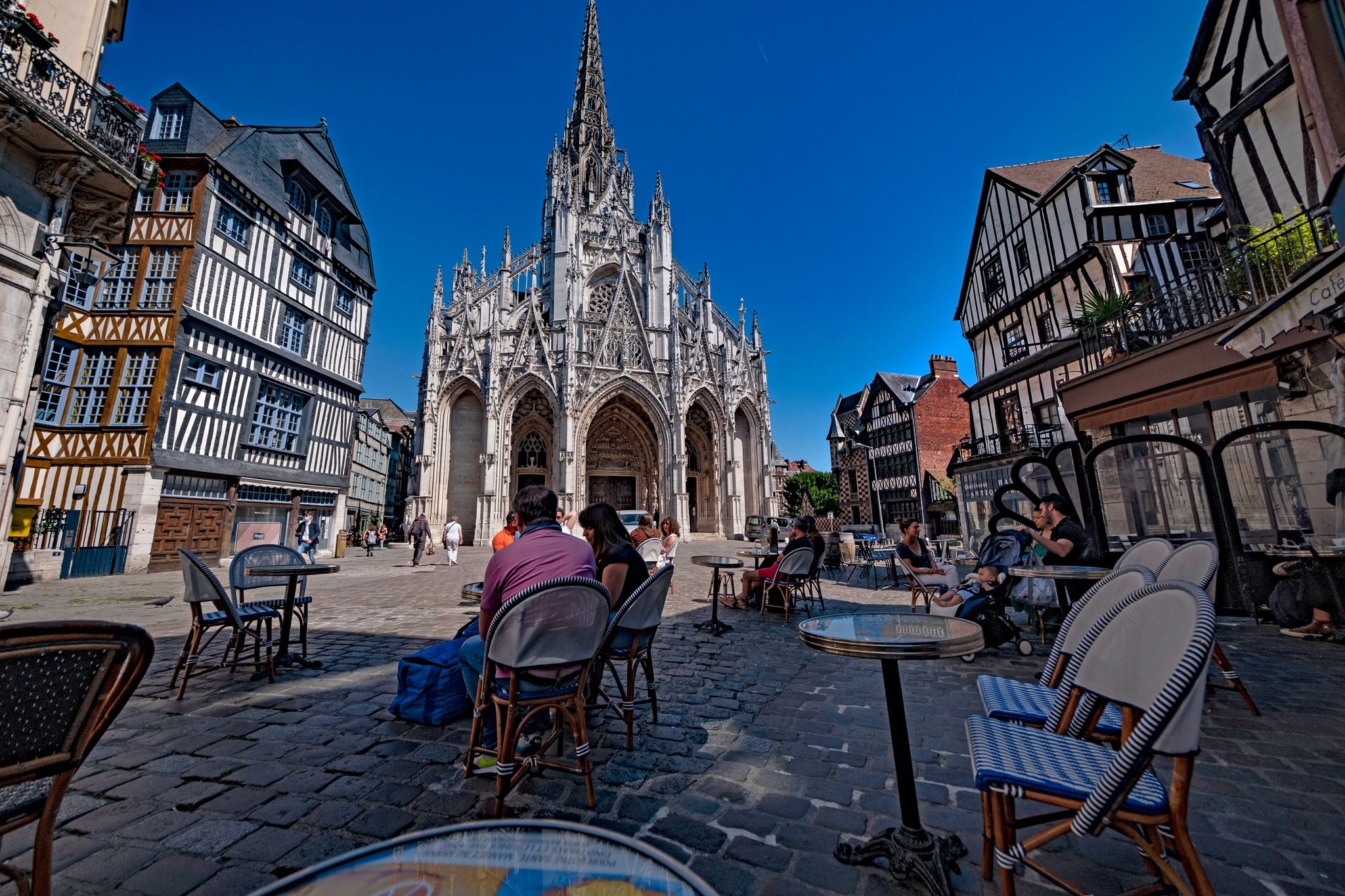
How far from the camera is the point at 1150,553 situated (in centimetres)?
341

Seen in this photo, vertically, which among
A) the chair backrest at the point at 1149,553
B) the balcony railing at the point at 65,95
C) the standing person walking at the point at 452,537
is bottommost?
the chair backrest at the point at 1149,553

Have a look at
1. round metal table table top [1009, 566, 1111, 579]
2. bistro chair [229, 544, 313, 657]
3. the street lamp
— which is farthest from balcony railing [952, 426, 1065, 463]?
the street lamp

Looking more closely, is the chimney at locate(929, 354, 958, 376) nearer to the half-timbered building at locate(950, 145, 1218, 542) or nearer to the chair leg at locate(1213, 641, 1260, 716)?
the half-timbered building at locate(950, 145, 1218, 542)

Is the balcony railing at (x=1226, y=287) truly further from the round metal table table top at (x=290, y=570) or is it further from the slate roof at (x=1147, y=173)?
the round metal table table top at (x=290, y=570)

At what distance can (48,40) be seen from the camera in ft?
21.1

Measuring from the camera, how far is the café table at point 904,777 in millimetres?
1669

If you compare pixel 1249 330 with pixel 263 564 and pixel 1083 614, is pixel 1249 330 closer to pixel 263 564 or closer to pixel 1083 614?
pixel 1083 614

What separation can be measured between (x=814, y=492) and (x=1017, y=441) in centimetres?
2458

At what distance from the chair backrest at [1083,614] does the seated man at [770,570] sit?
12.9 feet

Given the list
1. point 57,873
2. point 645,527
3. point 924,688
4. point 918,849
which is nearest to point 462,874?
point 918,849

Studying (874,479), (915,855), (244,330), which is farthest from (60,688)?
(874,479)

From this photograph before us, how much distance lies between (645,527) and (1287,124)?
10858 millimetres

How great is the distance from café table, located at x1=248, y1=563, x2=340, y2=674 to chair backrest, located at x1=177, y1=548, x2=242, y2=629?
1.28 feet

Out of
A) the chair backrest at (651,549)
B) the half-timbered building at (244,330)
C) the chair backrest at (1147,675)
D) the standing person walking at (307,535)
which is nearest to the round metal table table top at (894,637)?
the chair backrest at (1147,675)
